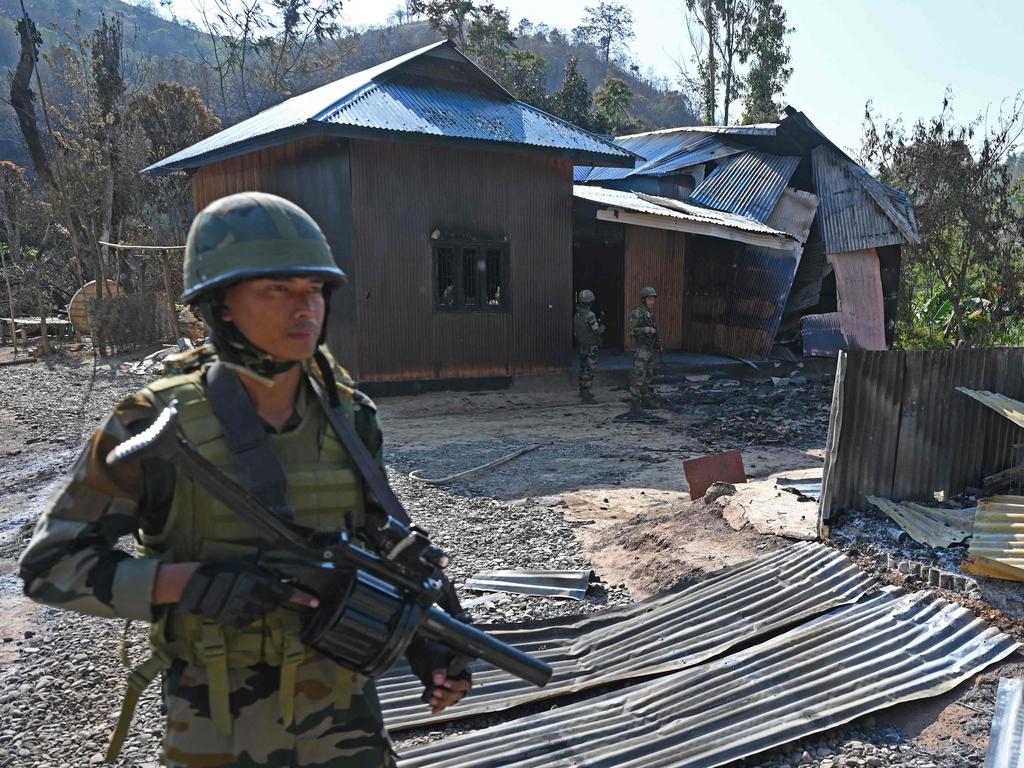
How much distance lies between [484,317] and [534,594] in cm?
744

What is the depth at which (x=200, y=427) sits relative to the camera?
160cm

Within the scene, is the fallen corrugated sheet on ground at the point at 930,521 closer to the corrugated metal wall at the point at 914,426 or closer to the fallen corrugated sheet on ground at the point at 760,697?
the corrugated metal wall at the point at 914,426

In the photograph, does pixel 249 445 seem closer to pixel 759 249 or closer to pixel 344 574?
pixel 344 574

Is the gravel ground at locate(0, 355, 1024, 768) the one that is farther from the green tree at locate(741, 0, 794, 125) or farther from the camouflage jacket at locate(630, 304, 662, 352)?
the green tree at locate(741, 0, 794, 125)

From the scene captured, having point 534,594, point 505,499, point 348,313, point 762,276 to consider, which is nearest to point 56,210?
point 348,313

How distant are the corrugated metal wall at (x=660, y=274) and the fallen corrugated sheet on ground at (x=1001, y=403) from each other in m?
9.90

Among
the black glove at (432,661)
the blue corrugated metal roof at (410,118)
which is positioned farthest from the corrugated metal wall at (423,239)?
the black glove at (432,661)

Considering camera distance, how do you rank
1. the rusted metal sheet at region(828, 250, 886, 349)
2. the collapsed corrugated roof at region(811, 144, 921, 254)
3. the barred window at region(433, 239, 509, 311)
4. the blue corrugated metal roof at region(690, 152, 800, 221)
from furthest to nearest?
the blue corrugated metal roof at region(690, 152, 800, 221)
the rusted metal sheet at region(828, 250, 886, 349)
the collapsed corrugated roof at region(811, 144, 921, 254)
the barred window at region(433, 239, 509, 311)

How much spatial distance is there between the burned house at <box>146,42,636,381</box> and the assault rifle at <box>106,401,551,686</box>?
8.99 m

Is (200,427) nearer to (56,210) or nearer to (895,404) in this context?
(895,404)

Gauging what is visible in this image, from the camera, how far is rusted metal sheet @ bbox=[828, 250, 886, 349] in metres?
14.1

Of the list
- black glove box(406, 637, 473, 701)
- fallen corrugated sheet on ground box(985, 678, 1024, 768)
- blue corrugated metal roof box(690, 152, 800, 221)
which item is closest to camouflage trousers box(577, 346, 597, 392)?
blue corrugated metal roof box(690, 152, 800, 221)

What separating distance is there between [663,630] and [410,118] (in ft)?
27.7

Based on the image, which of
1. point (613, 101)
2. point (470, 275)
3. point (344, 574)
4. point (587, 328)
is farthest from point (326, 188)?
point (613, 101)
